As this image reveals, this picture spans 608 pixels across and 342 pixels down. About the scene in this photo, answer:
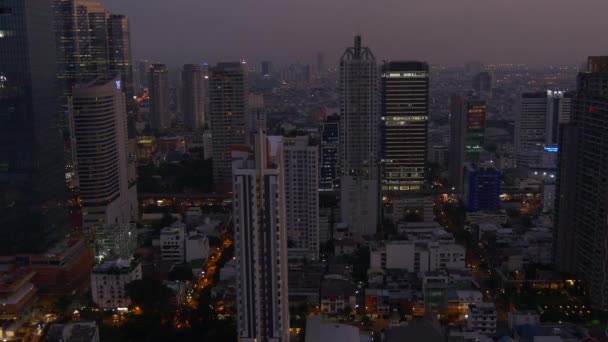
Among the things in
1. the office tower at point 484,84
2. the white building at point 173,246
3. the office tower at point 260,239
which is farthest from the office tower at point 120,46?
the office tower at point 484,84

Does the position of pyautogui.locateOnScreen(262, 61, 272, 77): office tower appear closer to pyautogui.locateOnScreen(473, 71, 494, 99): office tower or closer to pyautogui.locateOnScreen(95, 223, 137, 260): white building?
pyautogui.locateOnScreen(473, 71, 494, 99): office tower

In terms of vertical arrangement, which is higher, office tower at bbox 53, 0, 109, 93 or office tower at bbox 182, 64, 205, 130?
office tower at bbox 53, 0, 109, 93

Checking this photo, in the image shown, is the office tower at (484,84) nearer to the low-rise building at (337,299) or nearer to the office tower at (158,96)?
the office tower at (158,96)

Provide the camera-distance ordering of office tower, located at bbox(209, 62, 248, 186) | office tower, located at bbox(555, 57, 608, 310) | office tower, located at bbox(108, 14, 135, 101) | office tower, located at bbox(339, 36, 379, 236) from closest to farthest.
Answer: office tower, located at bbox(555, 57, 608, 310), office tower, located at bbox(339, 36, 379, 236), office tower, located at bbox(209, 62, 248, 186), office tower, located at bbox(108, 14, 135, 101)

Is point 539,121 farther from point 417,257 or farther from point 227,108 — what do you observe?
point 417,257

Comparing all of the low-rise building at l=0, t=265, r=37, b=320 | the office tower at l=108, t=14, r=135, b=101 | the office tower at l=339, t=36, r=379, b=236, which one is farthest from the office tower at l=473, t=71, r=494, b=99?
the low-rise building at l=0, t=265, r=37, b=320

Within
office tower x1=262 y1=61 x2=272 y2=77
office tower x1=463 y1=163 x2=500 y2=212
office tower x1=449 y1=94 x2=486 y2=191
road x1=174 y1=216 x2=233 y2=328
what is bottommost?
road x1=174 y1=216 x2=233 y2=328
